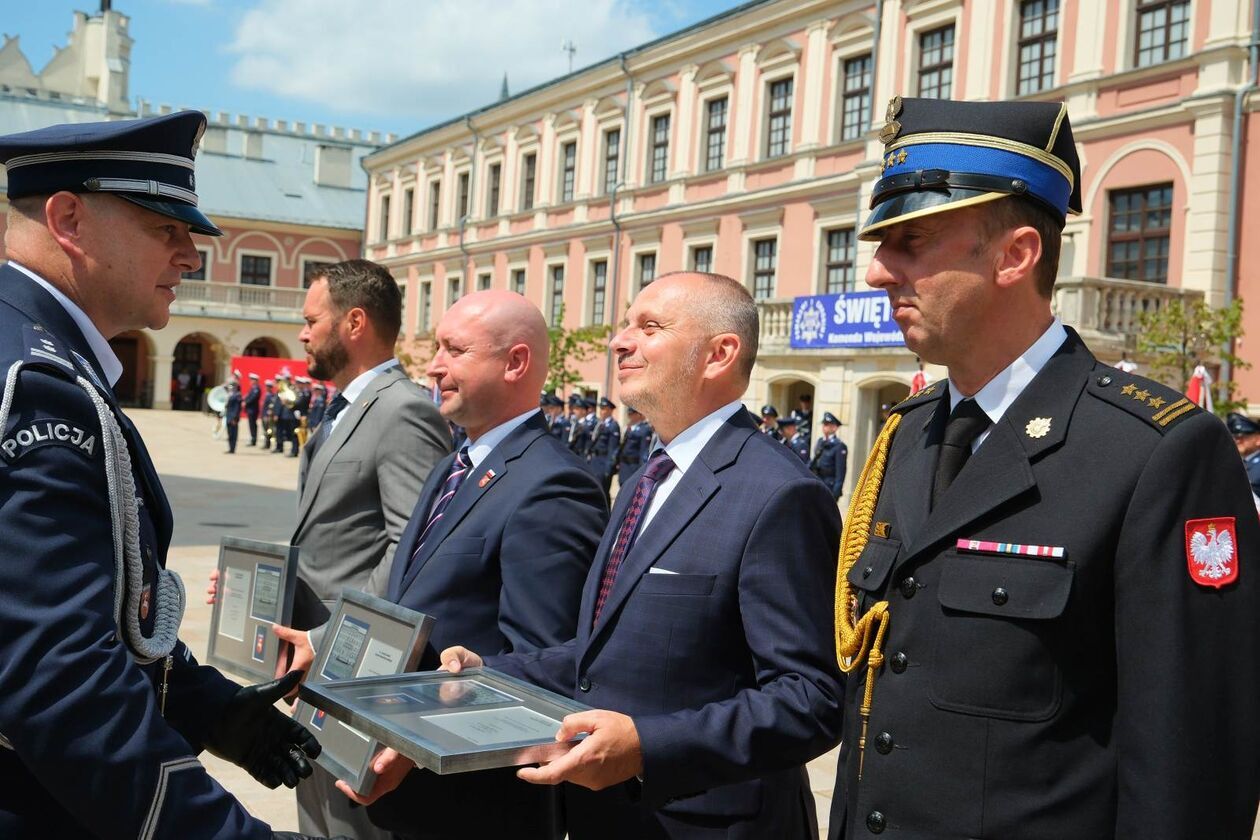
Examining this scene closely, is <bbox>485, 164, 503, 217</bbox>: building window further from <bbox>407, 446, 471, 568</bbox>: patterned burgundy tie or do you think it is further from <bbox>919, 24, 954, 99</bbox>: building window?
<bbox>407, 446, 471, 568</bbox>: patterned burgundy tie

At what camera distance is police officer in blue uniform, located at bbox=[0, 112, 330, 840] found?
1696 millimetres

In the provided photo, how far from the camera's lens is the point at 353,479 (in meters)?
3.91

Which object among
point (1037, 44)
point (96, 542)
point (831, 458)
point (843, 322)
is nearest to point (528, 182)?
point (843, 322)

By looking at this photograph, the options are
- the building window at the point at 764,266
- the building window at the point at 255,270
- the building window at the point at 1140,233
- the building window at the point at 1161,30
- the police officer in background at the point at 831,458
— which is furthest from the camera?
the building window at the point at 255,270

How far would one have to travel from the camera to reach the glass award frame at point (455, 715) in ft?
6.32

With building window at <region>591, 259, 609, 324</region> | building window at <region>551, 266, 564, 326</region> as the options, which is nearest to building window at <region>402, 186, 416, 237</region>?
building window at <region>551, 266, 564, 326</region>

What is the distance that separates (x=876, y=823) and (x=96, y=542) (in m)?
1.36

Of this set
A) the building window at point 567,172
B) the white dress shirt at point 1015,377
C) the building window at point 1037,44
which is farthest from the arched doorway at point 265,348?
the white dress shirt at point 1015,377

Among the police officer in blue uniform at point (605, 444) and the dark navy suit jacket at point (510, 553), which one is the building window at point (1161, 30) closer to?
the police officer in blue uniform at point (605, 444)

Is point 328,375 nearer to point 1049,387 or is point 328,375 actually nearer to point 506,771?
point 506,771

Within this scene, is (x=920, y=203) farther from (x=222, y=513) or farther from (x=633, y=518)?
(x=222, y=513)

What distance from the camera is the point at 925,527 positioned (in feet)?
6.81

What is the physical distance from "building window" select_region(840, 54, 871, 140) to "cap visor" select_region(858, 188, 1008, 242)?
23326mm

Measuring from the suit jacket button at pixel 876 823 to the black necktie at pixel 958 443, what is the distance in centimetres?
56
